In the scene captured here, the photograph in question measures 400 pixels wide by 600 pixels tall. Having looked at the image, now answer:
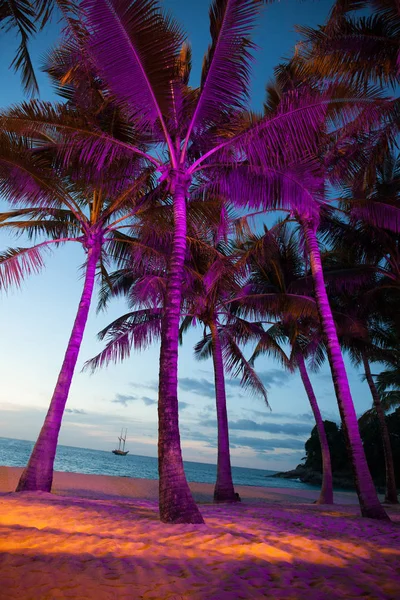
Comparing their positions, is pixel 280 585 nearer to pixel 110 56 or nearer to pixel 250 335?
pixel 110 56

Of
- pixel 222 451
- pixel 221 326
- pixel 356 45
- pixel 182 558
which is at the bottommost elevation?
pixel 182 558

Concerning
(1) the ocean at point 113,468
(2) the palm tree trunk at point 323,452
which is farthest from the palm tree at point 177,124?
(1) the ocean at point 113,468

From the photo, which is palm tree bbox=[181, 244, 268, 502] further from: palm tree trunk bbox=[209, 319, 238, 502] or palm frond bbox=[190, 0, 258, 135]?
palm frond bbox=[190, 0, 258, 135]

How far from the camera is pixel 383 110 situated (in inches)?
312

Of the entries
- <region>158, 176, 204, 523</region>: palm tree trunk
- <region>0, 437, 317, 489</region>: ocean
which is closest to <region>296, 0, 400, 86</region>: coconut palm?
<region>158, 176, 204, 523</region>: palm tree trunk

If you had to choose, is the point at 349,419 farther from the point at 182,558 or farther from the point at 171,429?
the point at 182,558

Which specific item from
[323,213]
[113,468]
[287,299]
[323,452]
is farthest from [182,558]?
[113,468]

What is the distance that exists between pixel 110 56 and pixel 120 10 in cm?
71

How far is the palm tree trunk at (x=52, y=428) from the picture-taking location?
26.2 feet

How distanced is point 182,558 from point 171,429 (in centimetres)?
221

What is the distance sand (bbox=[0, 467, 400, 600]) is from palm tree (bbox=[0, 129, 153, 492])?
229 centimetres

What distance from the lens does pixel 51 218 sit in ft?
38.9

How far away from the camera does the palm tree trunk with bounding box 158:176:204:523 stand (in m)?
5.55

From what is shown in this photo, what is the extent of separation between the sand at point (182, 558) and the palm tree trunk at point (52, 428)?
2074 mm
